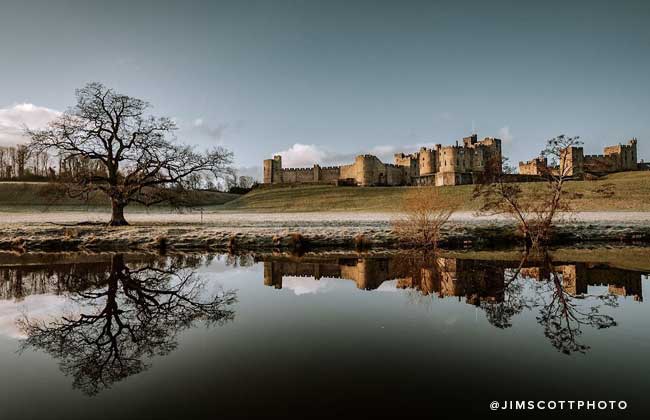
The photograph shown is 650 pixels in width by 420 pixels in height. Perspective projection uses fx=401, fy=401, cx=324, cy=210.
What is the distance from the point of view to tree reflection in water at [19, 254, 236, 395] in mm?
5043

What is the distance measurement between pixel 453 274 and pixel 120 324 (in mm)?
8223

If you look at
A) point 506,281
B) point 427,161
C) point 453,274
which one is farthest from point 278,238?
point 427,161

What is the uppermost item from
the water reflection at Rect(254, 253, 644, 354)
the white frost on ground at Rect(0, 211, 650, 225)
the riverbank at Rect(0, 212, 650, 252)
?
the white frost on ground at Rect(0, 211, 650, 225)

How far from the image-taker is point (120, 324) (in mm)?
6656

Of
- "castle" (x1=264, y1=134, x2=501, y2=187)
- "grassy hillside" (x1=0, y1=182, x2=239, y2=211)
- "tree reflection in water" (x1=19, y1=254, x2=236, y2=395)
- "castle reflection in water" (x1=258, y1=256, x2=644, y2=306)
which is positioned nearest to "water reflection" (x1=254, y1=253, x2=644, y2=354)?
"castle reflection in water" (x1=258, y1=256, x2=644, y2=306)

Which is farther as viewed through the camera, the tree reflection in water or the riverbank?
the riverbank

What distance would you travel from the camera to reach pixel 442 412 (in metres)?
3.87

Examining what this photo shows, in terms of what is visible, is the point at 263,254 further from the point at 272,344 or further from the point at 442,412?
the point at 442,412

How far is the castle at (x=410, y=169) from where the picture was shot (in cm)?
9144

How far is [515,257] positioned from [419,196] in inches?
177

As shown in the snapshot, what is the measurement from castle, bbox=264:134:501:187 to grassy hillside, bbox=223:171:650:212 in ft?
80.1

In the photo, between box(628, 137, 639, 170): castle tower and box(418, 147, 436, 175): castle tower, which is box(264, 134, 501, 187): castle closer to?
box(418, 147, 436, 175): castle tower

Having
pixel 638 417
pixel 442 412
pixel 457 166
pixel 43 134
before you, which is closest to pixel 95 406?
pixel 442 412

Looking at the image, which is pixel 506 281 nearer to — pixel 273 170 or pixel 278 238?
pixel 278 238
